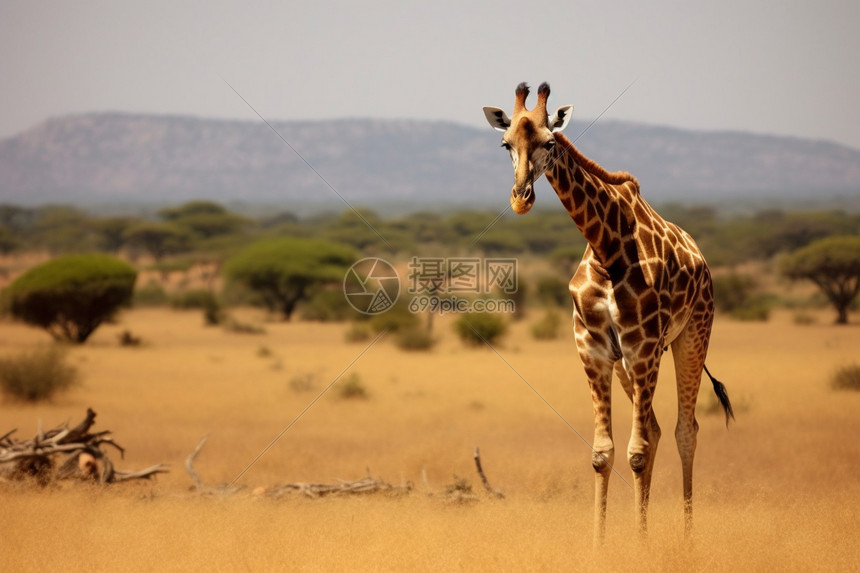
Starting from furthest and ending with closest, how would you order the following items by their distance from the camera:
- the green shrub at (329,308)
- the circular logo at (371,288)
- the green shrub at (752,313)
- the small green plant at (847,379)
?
the green shrub at (329,308)
the green shrub at (752,313)
the circular logo at (371,288)
the small green plant at (847,379)

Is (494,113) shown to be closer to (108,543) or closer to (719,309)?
(108,543)

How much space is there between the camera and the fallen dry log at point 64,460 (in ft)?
25.9

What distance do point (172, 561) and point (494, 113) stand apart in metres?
3.56

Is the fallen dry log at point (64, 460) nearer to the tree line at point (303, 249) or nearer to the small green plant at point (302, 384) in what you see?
the tree line at point (303, 249)

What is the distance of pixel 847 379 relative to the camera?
15031mm

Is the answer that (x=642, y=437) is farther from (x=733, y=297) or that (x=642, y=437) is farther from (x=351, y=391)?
(x=733, y=297)

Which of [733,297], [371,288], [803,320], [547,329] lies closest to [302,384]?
[547,329]

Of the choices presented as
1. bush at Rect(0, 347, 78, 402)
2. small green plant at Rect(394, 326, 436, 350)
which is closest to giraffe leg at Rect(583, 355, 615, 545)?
bush at Rect(0, 347, 78, 402)

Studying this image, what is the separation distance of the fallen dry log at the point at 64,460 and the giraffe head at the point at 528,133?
4.82 m

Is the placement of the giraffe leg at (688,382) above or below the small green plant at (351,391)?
above

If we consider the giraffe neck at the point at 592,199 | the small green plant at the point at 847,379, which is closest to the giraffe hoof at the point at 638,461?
the giraffe neck at the point at 592,199

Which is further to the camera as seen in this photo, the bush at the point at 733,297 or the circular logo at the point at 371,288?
the bush at the point at 733,297

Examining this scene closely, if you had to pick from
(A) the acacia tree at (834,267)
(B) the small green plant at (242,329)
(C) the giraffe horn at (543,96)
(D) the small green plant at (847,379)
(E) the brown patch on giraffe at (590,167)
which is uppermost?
(C) the giraffe horn at (543,96)

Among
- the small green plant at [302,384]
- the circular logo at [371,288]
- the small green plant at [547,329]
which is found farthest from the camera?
the circular logo at [371,288]
